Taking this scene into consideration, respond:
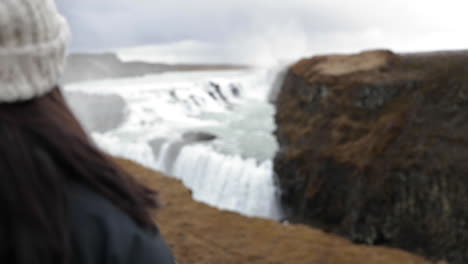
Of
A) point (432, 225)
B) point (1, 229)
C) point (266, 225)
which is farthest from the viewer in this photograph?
point (432, 225)

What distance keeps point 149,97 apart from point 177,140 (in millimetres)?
8461

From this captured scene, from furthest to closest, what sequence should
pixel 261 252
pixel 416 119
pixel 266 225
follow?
pixel 416 119 < pixel 266 225 < pixel 261 252

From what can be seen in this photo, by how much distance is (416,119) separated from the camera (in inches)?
284

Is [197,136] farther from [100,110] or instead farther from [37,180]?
[37,180]

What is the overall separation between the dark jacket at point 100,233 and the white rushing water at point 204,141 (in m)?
3.00

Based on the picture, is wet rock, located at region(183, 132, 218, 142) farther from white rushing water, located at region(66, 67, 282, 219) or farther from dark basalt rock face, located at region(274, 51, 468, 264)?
dark basalt rock face, located at region(274, 51, 468, 264)

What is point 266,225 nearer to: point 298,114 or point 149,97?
point 298,114

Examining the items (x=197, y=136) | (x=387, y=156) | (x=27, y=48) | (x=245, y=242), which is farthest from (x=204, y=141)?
(x=27, y=48)

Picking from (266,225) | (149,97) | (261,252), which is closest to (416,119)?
(266,225)

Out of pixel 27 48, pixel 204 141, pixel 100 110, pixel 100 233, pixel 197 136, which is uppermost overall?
pixel 27 48

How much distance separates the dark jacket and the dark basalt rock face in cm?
603

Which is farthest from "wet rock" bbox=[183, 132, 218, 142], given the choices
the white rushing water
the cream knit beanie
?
the cream knit beanie

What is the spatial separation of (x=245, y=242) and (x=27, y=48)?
4.27 m

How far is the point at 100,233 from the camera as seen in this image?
70 centimetres
